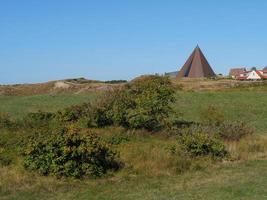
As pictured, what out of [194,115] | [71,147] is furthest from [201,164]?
[194,115]

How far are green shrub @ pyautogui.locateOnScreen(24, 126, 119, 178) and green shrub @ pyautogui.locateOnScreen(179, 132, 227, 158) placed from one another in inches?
112

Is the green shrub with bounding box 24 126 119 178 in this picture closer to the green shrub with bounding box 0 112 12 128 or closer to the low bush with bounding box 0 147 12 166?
the low bush with bounding box 0 147 12 166

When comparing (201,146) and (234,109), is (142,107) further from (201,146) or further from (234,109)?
(234,109)

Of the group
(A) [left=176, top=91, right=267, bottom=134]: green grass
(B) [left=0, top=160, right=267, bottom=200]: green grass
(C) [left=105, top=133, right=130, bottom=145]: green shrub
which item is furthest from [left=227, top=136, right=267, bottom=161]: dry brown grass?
(A) [left=176, top=91, right=267, bottom=134]: green grass

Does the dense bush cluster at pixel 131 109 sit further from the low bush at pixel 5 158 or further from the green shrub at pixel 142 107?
the low bush at pixel 5 158

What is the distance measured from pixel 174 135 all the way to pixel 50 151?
6804mm

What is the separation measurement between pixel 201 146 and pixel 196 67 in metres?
117

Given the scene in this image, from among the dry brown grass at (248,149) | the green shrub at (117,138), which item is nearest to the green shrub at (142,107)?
the green shrub at (117,138)

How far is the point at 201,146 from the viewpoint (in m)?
13.7

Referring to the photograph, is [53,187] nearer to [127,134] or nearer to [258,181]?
[258,181]

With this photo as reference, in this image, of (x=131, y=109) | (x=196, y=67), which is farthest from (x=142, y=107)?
(x=196, y=67)

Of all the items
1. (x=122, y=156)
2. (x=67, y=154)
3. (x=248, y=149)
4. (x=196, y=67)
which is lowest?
(x=248, y=149)

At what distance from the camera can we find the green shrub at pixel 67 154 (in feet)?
37.3

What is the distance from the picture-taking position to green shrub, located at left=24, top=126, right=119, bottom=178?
37.3 feet
